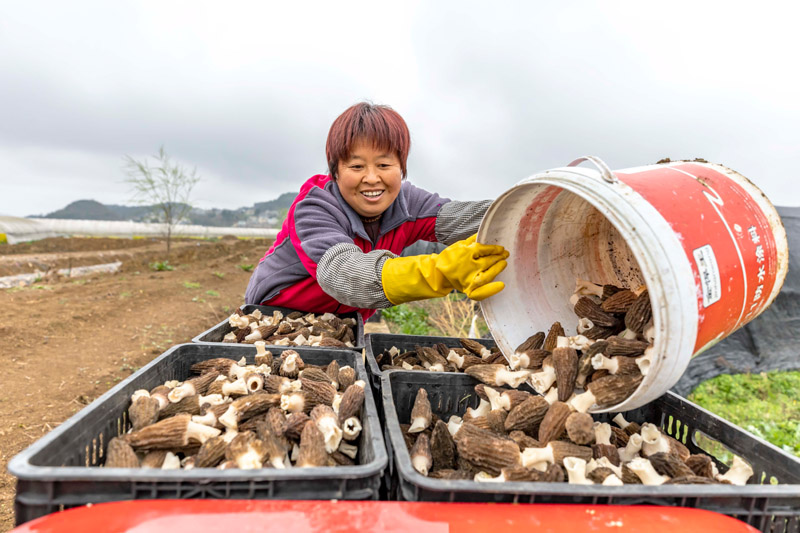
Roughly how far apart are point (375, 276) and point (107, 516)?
4.62 feet

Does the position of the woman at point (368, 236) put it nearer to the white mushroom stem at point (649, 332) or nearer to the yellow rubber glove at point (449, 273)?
the yellow rubber glove at point (449, 273)

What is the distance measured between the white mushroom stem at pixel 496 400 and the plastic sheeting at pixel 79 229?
69.6 ft

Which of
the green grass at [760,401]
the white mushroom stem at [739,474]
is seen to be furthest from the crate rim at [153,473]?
the green grass at [760,401]

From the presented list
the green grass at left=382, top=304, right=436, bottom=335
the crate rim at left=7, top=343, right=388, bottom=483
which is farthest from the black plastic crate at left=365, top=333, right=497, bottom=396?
the green grass at left=382, top=304, right=436, bottom=335

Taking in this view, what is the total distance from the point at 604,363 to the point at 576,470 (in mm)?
504

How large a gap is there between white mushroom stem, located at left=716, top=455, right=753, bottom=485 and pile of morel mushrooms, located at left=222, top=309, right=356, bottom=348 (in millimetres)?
1587

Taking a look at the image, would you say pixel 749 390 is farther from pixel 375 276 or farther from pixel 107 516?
pixel 107 516

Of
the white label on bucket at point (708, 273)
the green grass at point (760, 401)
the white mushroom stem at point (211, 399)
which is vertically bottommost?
the green grass at point (760, 401)

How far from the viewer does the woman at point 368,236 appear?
2.15 metres

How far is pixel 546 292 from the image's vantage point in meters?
2.35

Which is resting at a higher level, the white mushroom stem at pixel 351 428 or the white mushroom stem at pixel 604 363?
the white mushroom stem at pixel 604 363

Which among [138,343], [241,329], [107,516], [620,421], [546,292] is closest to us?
[107,516]

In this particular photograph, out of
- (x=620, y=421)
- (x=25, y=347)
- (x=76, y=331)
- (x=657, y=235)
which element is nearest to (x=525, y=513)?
Result: (x=657, y=235)

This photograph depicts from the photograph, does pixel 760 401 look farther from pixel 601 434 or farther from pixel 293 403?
pixel 293 403
